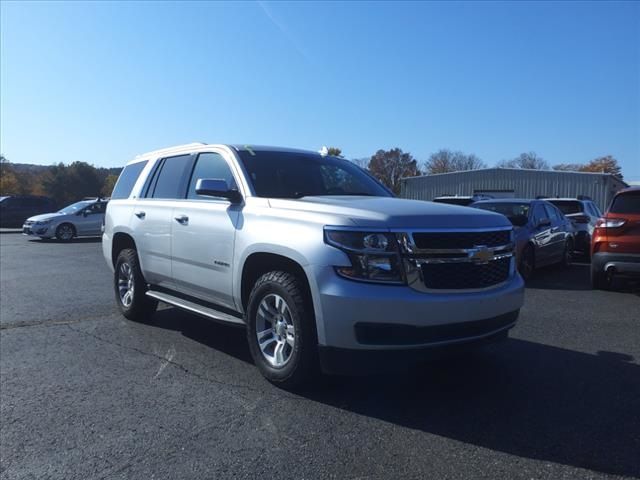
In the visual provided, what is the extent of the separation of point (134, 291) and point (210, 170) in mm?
1977

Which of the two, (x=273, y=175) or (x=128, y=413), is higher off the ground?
(x=273, y=175)

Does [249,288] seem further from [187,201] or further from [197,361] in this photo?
[187,201]

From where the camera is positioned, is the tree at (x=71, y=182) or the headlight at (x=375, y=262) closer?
the headlight at (x=375, y=262)

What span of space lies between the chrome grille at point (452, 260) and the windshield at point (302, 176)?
1522 mm

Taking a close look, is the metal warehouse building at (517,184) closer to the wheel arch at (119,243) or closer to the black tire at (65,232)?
the black tire at (65,232)

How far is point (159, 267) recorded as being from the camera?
5.80 m

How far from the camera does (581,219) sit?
1452 cm

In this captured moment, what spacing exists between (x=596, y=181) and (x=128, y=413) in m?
41.7

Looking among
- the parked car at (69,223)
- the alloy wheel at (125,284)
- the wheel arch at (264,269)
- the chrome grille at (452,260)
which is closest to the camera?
the chrome grille at (452,260)

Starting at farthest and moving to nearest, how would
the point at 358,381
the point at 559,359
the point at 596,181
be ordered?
the point at 596,181 < the point at 559,359 < the point at 358,381

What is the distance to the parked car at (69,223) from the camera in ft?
66.9

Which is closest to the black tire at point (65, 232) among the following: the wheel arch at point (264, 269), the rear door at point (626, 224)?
the wheel arch at point (264, 269)

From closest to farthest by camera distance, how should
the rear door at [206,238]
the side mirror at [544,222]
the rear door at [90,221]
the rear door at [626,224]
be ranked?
the rear door at [206,238] → the rear door at [626,224] → the side mirror at [544,222] → the rear door at [90,221]

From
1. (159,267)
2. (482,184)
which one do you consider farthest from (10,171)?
(159,267)
